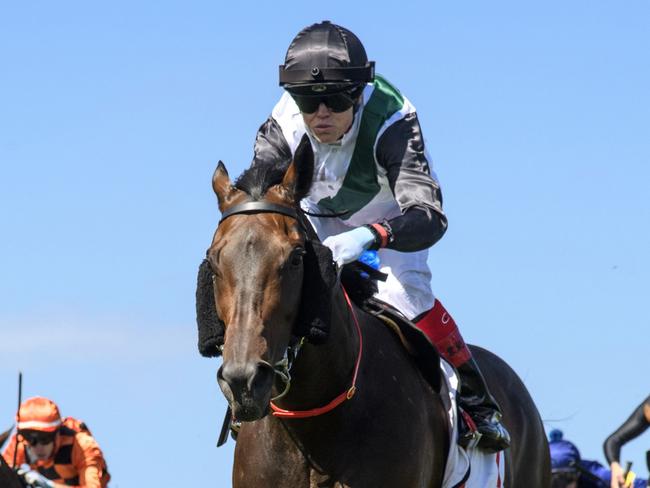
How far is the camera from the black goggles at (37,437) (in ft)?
55.8

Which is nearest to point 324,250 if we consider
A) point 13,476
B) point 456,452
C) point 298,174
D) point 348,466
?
point 298,174

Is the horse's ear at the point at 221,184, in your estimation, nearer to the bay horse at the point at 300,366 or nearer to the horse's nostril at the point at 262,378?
the bay horse at the point at 300,366

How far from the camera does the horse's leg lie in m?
10.6

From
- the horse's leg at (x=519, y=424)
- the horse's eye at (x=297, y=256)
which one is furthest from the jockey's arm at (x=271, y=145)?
the horse's leg at (x=519, y=424)

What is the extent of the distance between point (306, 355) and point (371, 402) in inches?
18.2

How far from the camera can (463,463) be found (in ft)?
29.5

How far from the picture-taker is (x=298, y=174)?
8.04 metres

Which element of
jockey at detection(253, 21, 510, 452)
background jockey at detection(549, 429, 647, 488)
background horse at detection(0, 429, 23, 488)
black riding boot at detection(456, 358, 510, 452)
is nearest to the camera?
jockey at detection(253, 21, 510, 452)

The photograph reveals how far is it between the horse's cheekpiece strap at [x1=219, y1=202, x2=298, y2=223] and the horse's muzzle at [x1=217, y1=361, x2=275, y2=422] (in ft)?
2.59

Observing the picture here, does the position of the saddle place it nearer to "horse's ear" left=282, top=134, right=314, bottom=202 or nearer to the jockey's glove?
"horse's ear" left=282, top=134, right=314, bottom=202

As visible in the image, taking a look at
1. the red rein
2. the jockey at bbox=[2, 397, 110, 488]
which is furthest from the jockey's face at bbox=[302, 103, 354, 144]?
the jockey at bbox=[2, 397, 110, 488]

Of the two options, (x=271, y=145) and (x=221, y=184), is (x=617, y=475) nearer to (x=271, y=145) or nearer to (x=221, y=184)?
(x=271, y=145)

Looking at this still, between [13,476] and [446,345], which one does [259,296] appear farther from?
[13,476]

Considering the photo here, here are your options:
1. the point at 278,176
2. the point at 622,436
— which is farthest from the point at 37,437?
the point at 278,176
